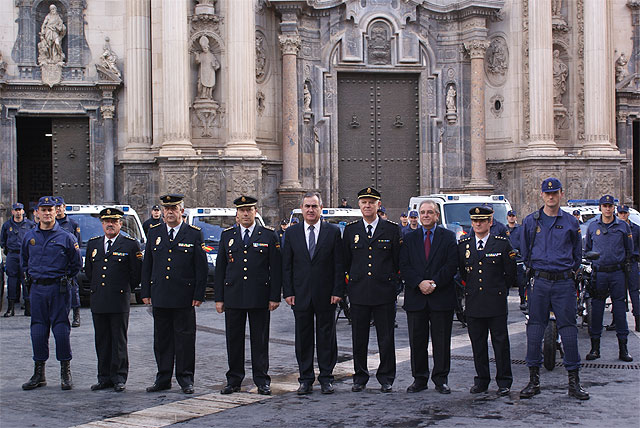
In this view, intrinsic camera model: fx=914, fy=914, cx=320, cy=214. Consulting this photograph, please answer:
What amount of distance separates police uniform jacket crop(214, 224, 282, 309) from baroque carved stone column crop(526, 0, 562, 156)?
19.2 metres

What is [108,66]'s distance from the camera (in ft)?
87.0

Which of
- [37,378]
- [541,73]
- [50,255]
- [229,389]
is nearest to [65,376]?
[37,378]

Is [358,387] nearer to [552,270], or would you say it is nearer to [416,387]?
[416,387]

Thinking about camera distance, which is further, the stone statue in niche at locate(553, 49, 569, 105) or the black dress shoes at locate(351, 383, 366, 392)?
the stone statue in niche at locate(553, 49, 569, 105)

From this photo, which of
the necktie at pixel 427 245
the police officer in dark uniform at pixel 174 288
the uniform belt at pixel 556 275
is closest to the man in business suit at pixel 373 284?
the necktie at pixel 427 245

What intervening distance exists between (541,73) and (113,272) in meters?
20.5

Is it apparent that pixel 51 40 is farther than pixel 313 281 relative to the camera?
Yes

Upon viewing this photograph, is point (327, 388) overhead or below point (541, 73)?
below

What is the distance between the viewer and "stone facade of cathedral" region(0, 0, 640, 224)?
85.1 feet

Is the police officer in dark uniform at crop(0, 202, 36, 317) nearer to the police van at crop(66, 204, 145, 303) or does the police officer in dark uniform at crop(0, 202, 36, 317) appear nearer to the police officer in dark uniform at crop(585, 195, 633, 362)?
the police van at crop(66, 204, 145, 303)

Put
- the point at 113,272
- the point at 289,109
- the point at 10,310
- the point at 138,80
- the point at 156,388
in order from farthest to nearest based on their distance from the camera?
the point at 289,109 < the point at 138,80 < the point at 10,310 < the point at 113,272 < the point at 156,388

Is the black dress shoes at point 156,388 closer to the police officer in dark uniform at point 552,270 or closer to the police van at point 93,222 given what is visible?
the police officer in dark uniform at point 552,270

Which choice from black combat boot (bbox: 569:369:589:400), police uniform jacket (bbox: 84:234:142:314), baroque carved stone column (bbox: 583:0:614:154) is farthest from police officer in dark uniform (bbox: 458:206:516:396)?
baroque carved stone column (bbox: 583:0:614:154)

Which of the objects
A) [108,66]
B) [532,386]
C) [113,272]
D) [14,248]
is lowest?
[532,386]
